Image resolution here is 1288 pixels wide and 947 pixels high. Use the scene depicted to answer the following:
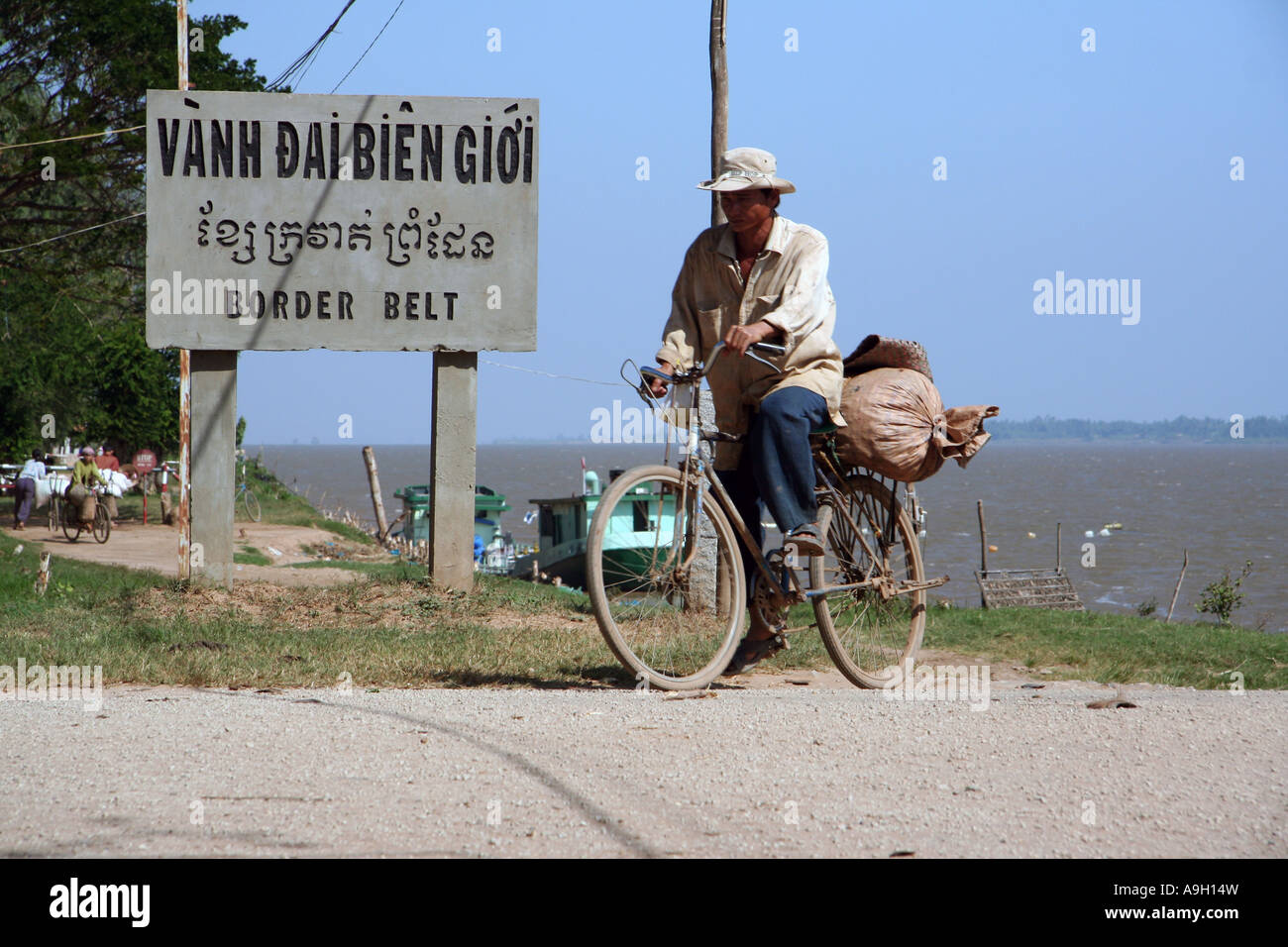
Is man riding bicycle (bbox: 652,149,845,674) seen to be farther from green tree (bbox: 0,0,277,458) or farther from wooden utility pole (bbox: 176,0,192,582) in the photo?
green tree (bbox: 0,0,277,458)

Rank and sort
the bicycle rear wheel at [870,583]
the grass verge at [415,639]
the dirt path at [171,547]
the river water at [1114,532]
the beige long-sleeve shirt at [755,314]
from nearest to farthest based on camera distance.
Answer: the beige long-sleeve shirt at [755,314] → the bicycle rear wheel at [870,583] → the grass verge at [415,639] → the dirt path at [171,547] → the river water at [1114,532]

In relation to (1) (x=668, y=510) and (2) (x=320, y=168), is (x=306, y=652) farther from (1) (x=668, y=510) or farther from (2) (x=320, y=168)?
(2) (x=320, y=168)

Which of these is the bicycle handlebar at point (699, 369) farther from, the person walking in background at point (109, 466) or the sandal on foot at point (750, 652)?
the person walking in background at point (109, 466)

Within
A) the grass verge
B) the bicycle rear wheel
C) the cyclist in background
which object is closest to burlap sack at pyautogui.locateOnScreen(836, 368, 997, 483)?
the bicycle rear wheel

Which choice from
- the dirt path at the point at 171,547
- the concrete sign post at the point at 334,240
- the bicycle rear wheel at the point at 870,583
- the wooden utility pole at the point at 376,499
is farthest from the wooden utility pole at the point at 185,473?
the wooden utility pole at the point at 376,499

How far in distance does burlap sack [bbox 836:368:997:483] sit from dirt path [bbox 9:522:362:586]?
6.12 meters

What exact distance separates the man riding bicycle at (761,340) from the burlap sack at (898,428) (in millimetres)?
136

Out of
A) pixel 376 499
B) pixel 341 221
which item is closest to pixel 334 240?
pixel 341 221

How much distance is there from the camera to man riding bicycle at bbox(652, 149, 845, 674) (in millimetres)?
5449

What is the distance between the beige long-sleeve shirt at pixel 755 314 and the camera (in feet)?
18.1

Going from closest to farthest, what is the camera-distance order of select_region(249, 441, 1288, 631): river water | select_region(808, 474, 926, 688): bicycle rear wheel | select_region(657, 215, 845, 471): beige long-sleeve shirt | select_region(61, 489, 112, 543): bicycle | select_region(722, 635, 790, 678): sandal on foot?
select_region(657, 215, 845, 471): beige long-sleeve shirt → select_region(722, 635, 790, 678): sandal on foot → select_region(808, 474, 926, 688): bicycle rear wheel → select_region(61, 489, 112, 543): bicycle → select_region(249, 441, 1288, 631): river water

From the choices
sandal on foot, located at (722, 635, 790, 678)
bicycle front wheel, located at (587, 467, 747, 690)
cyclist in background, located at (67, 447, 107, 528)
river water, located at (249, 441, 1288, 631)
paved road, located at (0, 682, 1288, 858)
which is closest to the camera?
paved road, located at (0, 682, 1288, 858)

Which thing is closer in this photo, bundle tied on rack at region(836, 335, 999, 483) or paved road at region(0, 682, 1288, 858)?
paved road at region(0, 682, 1288, 858)

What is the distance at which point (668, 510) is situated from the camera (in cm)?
585
